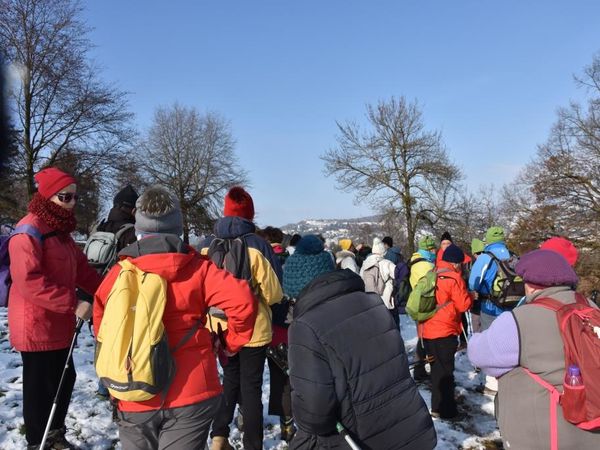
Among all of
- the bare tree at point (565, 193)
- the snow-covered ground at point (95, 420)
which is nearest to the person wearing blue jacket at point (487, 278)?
the snow-covered ground at point (95, 420)

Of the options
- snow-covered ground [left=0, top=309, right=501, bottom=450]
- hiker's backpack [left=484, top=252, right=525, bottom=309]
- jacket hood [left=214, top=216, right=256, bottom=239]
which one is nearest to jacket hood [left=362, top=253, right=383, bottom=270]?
hiker's backpack [left=484, top=252, right=525, bottom=309]

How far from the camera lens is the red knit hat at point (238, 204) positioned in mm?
3965

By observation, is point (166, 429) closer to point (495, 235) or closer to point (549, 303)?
point (549, 303)

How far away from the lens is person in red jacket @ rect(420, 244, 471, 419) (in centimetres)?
498

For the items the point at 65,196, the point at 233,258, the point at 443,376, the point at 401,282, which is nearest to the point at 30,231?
the point at 65,196

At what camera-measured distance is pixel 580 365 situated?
224cm

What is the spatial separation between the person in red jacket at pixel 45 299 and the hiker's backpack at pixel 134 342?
1.21 metres

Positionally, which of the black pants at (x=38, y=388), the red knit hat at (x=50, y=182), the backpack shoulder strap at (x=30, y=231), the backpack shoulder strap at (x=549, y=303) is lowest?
the black pants at (x=38, y=388)

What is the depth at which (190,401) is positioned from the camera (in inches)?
90.4

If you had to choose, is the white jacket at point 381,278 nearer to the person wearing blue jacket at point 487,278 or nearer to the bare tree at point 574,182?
the person wearing blue jacket at point 487,278

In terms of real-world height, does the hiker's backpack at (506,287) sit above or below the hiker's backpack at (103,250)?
below

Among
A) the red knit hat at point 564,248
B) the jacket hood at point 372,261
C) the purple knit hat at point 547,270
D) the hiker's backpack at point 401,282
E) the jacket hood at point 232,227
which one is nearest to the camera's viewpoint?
the purple knit hat at point 547,270

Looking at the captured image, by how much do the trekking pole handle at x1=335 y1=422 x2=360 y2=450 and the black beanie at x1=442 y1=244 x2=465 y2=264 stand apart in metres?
3.48

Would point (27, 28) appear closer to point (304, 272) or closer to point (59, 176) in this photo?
point (59, 176)
